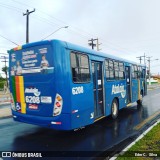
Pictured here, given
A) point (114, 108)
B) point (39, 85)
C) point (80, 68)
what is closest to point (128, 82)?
point (114, 108)

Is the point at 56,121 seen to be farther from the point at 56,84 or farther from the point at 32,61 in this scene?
the point at 32,61

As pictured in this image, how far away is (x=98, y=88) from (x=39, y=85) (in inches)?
105

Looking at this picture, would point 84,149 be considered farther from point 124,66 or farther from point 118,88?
point 124,66

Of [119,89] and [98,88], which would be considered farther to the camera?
[119,89]

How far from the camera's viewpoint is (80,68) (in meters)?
7.56

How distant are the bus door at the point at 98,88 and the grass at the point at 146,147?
2.18 m

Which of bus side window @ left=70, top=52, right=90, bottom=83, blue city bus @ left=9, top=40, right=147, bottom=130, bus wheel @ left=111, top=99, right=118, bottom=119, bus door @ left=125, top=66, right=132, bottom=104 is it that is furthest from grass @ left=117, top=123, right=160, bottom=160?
bus door @ left=125, top=66, right=132, bottom=104

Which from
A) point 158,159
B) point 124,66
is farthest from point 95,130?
point 124,66

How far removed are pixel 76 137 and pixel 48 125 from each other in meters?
1.29

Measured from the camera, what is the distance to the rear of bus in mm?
6773

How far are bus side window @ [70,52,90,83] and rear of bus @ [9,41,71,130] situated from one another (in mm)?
542

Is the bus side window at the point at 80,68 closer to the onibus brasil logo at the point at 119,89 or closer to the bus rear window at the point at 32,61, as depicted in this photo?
the bus rear window at the point at 32,61

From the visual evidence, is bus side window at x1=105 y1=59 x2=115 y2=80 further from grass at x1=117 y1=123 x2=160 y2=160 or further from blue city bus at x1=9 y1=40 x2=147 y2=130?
grass at x1=117 y1=123 x2=160 y2=160

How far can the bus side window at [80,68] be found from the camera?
7220mm
